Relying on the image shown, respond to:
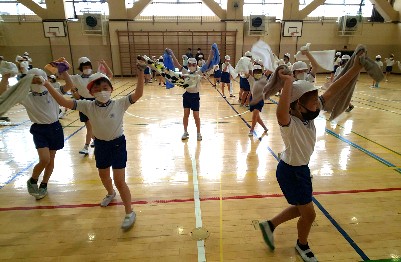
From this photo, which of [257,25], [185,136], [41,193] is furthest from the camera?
[257,25]

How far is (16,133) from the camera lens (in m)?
7.37

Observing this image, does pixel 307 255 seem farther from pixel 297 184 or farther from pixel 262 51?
pixel 262 51

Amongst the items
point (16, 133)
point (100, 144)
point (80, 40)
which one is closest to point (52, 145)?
point (100, 144)

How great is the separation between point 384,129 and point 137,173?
6.90 m

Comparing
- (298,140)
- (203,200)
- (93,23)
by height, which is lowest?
(203,200)

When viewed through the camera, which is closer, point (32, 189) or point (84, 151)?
point (32, 189)

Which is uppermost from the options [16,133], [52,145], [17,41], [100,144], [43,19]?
[43,19]

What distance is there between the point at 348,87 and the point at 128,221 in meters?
2.98

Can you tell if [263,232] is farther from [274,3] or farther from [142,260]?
[274,3]

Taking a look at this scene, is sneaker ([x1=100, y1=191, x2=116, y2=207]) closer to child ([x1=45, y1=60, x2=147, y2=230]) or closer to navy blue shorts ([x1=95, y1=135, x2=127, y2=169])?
child ([x1=45, y1=60, x2=147, y2=230])

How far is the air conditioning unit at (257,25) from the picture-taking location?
788 inches

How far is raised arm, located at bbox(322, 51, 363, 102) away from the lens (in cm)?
236

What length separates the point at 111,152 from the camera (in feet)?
10.4

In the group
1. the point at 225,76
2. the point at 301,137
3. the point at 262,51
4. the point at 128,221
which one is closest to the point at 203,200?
the point at 128,221
